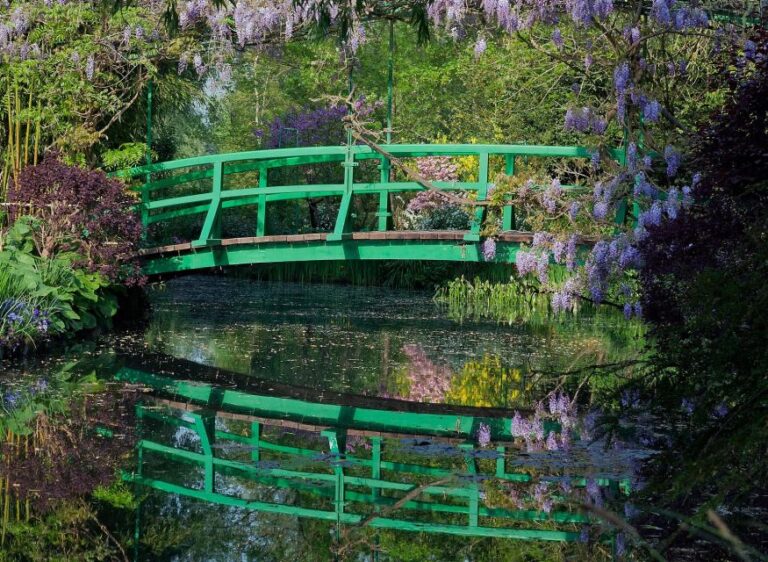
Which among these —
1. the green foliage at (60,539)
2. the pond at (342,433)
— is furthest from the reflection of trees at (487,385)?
the green foliage at (60,539)

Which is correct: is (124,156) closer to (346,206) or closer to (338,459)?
(346,206)

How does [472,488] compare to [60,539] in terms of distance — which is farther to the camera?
[472,488]

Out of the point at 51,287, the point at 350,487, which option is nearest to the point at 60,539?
the point at 350,487

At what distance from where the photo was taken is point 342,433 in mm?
6090

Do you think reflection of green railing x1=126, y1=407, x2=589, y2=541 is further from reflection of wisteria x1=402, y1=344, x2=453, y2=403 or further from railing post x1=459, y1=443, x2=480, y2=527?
reflection of wisteria x1=402, y1=344, x2=453, y2=403

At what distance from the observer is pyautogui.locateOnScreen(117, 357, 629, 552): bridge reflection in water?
4434mm

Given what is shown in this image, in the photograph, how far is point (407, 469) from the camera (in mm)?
5191

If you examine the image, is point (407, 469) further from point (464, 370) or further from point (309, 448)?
point (464, 370)

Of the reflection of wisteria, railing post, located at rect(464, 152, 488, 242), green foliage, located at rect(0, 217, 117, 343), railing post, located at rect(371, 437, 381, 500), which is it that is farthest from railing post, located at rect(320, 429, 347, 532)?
railing post, located at rect(464, 152, 488, 242)

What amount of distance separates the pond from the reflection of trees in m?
0.02

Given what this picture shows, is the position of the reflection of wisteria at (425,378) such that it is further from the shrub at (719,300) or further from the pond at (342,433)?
the shrub at (719,300)

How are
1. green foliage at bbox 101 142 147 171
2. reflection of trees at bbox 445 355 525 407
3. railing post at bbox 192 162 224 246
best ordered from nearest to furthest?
reflection of trees at bbox 445 355 525 407 → railing post at bbox 192 162 224 246 → green foliage at bbox 101 142 147 171

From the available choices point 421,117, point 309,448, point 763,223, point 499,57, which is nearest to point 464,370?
point 309,448

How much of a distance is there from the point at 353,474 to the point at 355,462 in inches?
10.5
